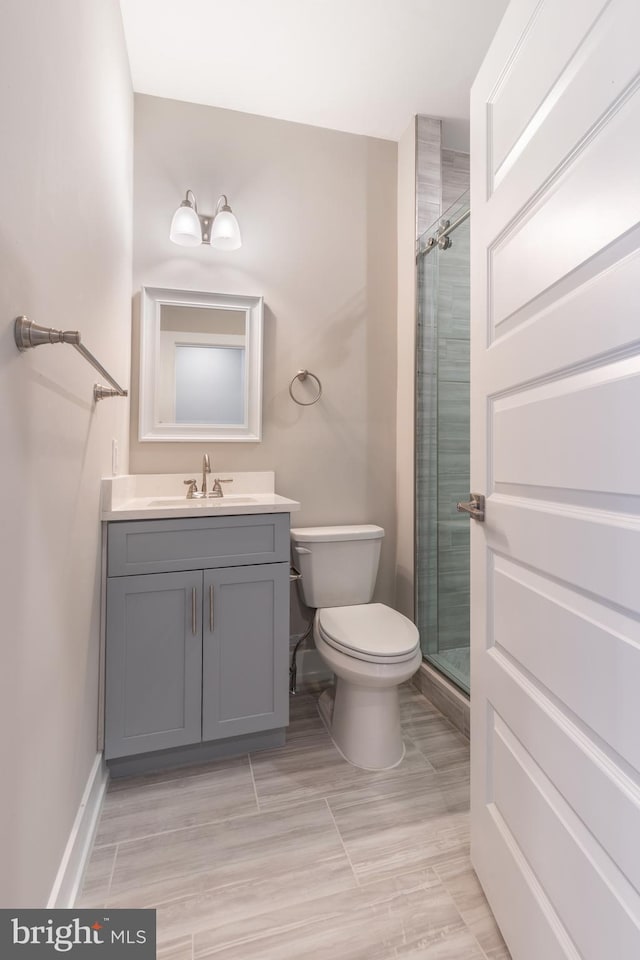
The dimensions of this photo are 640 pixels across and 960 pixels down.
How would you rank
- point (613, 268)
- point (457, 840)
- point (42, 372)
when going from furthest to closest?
1. point (457, 840)
2. point (42, 372)
3. point (613, 268)

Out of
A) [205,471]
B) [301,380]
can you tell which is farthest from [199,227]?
[205,471]

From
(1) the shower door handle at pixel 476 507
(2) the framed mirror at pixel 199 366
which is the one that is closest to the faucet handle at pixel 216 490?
(2) the framed mirror at pixel 199 366

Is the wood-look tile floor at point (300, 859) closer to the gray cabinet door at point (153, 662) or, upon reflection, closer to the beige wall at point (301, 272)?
the gray cabinet door at point (153, 662)

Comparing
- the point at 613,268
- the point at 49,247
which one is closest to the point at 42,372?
the point at 49,247

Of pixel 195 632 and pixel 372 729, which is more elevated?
pixel 195 632

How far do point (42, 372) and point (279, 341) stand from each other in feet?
4.51

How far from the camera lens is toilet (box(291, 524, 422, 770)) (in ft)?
4.94

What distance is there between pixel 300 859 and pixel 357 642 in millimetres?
606

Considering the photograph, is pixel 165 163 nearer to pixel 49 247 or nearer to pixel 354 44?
pixel 354 44

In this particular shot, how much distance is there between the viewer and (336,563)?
1932 millimetres

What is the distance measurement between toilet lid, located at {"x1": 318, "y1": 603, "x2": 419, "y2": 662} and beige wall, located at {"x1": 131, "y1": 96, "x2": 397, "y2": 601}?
452mm

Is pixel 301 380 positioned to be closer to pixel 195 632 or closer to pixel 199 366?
pixel 199 366

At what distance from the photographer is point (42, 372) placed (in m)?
0.87

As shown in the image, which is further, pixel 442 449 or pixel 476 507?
pixel 442 449
